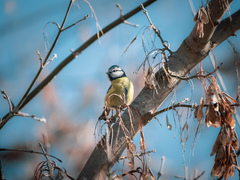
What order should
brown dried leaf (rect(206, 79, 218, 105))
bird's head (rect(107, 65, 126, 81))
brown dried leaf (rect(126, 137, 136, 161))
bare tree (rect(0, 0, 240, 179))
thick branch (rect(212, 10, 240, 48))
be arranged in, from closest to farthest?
brown dried leaf (rect(126, 137, 136, 161)) → brown dried leaf (rect(206, 79, 218, 105)) → bare tree (rect(0, 0, 240, 179)) → thick branch (rect(212, 10, 240, 48)) → bird's head (rect(107, 65, 126, 81))

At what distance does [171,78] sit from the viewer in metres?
1.80

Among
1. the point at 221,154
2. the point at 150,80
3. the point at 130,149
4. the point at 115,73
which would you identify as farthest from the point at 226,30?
the point at 115,73

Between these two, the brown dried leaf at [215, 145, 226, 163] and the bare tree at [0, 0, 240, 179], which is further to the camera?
the bare tree at [0, 0, 240, 179]

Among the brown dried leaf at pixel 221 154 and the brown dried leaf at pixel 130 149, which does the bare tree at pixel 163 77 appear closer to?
the brown dried leaf at pixel 130 149

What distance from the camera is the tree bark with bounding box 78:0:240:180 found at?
1.73 metres

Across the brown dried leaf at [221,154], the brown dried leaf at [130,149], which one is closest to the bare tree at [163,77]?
the brown dried leaf at [130,149]

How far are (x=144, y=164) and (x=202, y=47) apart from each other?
2.87 ft

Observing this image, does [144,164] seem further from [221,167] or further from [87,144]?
[87,144]

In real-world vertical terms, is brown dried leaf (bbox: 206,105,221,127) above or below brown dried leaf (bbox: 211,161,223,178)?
above

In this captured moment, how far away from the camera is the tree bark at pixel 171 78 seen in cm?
173

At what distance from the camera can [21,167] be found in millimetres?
3123

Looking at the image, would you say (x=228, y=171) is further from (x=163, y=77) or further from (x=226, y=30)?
(x=226, y=30)

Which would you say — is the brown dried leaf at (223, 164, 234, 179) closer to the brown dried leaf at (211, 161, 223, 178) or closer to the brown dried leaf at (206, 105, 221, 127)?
the brown dried leaf at (211, 161, 223, 178)

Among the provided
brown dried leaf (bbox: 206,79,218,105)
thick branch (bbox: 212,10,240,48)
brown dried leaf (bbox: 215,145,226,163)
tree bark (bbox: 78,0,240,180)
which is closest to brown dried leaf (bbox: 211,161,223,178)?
brown dried leaf (bbox: 215,145,226,163)
